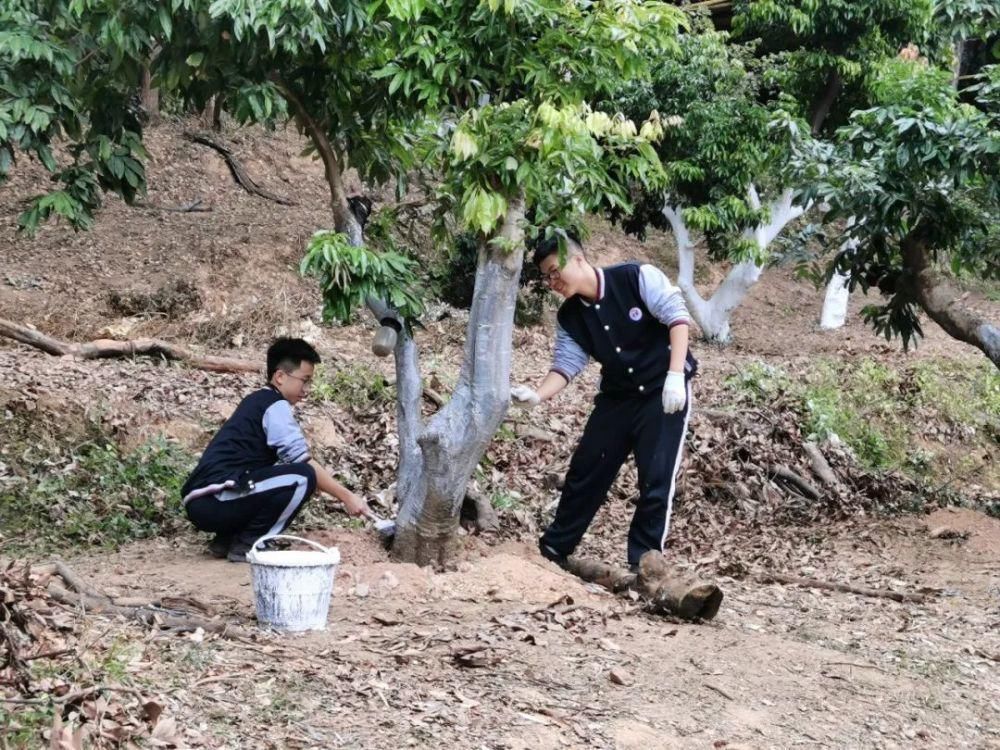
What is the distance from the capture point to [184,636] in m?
4.29

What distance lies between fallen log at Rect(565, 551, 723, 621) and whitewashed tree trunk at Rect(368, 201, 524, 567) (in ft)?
2.91

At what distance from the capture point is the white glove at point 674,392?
5.50 metres

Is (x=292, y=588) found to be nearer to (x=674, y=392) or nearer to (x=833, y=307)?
Result: (x=674, y=392)

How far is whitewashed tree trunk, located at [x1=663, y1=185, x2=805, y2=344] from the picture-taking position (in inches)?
603

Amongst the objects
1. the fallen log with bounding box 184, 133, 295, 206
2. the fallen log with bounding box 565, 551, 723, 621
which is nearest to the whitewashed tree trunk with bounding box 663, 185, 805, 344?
the fallen log with bounding box 184, 133, 295, 206

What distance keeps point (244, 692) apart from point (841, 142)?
6.48 m

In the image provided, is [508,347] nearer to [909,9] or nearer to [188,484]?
[188,484]

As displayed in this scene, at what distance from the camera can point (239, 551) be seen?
227 inches

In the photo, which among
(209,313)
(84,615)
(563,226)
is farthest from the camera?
(209,313)

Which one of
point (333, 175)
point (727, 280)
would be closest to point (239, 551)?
point (333, 175)

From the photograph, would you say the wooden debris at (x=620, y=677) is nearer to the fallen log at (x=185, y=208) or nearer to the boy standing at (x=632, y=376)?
the boy standing at (x=632, y=376)

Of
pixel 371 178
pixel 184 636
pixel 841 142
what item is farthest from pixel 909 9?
pixel 184 636

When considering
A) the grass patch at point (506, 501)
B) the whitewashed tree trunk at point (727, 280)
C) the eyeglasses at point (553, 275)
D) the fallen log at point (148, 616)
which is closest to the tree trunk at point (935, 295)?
the grass patch at point (506, 501)

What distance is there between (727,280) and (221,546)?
10907mm
